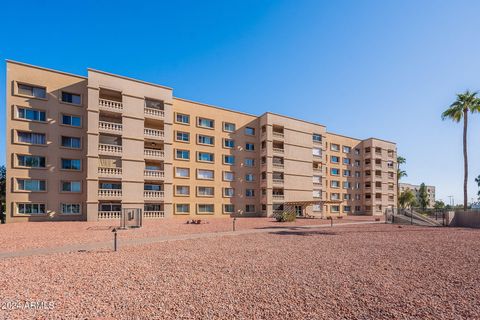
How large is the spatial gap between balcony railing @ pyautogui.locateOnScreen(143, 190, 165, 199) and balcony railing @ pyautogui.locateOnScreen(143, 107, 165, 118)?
11.2 m

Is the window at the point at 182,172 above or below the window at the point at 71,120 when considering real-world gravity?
below

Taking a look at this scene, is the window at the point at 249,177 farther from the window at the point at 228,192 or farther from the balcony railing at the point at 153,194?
the balcony railing at the point at 153,194

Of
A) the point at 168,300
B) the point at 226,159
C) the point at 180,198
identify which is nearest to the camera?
the point at 168,300

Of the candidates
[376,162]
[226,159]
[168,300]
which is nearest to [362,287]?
[168,300]

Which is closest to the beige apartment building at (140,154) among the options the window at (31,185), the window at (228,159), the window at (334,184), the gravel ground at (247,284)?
the window at (31,185)

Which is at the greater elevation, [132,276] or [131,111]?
[131,111]

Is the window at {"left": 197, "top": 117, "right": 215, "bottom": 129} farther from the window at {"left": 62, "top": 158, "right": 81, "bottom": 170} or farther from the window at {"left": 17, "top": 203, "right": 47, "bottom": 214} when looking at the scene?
the window at {"left": 17, "top": 203, "right": 47, "bottom": 214}

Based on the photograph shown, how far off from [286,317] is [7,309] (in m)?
6.54

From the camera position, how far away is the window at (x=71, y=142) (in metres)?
33.3

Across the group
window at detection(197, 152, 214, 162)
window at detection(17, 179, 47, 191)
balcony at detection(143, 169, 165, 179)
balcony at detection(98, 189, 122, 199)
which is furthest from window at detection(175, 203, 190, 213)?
window at detection(17, 179, 47, 191)

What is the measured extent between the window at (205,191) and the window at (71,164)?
1732 cm

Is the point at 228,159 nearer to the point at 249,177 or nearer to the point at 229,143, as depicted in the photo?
the point at 229,143

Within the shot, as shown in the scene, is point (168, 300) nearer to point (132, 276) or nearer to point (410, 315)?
point (132, 276)

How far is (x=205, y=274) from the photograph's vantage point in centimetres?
892
